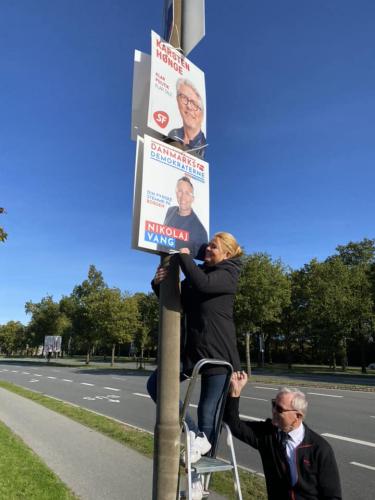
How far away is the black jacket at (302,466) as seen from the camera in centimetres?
265

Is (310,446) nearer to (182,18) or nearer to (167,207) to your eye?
(167,207)

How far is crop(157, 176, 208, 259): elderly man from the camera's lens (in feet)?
9.86

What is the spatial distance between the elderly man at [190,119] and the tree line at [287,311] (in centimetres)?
2462

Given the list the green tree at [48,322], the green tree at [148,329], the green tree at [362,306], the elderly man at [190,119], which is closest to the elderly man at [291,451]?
the elderly man at [190,119]

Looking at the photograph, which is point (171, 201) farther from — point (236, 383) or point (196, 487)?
point (196, 487)

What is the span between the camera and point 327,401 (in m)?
15.2

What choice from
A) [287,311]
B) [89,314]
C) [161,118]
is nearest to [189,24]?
[161,118]

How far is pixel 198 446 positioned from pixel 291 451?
613 millimetres

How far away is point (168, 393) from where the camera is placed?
2656 millimetres

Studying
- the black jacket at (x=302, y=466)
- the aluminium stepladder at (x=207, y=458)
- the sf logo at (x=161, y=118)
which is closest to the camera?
the aluminium stepladder at (x=207, y=458)

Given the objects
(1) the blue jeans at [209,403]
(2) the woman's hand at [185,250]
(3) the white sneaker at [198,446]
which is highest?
(2) the woman's hand at [185,250]

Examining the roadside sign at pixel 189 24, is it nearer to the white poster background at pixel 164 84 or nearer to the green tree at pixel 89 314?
the white poster background at pixel 164 84

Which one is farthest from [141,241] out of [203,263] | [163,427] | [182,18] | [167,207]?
[182,18]

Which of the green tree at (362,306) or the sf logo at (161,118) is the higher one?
the green tree at (362,306)
